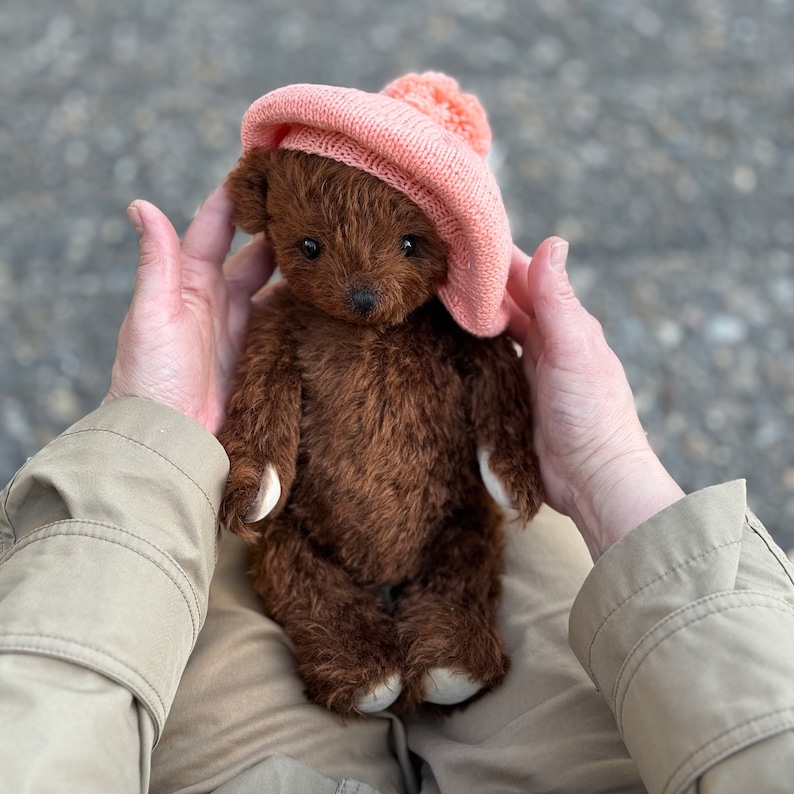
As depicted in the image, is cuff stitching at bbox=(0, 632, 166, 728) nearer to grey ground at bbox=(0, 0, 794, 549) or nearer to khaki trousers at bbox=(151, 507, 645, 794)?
khaki trousers at bbox=(151, 507, 645, 794)

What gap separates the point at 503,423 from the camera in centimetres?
115

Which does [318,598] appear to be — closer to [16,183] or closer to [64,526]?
[64,526]

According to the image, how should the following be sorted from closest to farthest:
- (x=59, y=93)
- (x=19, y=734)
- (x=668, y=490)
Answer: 1. (x=19, y=734)
2. (x=668, y=490)
3. (x=59, y=93)

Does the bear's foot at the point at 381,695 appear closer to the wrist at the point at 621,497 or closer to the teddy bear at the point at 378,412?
the teddy bear at the point at 378,412

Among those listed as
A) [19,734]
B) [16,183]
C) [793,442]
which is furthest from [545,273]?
[16,183]

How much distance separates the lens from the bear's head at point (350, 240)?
40.2 inches

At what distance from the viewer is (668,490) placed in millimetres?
1086

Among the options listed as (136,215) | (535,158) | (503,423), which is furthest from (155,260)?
(535,158)

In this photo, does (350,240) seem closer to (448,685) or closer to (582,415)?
(582,415)

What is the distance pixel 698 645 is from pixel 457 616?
367 mm

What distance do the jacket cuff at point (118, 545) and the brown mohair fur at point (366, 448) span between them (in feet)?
0.25

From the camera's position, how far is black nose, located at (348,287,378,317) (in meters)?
1.03

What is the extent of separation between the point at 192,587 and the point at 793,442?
1547 mm

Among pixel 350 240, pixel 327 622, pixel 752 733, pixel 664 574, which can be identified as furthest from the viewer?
pixel 327 622
